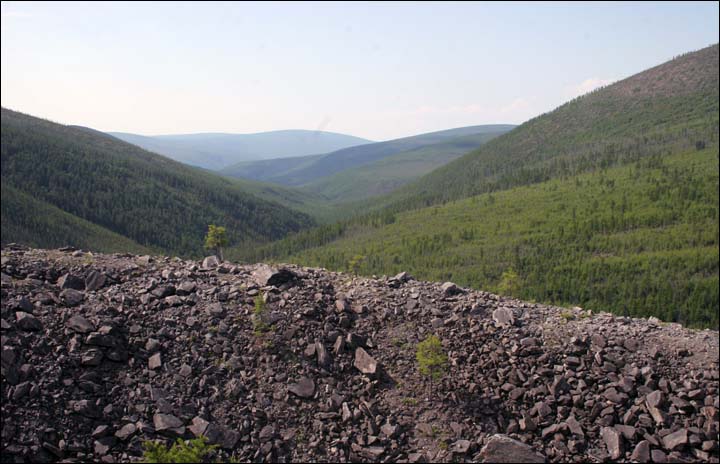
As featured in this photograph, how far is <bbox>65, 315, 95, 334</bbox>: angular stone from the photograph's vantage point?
425 inches

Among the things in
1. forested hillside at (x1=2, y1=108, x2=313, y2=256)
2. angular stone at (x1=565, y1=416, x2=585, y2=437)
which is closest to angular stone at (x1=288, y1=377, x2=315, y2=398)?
angular stone at (x1=565, y1=416, x2=585, y2=437)

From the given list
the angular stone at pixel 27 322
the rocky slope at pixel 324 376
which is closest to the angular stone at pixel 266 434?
the rocky slope at pixel 324 376

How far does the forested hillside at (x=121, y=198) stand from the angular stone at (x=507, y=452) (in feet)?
362

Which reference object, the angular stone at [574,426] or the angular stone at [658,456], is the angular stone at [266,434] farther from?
the angular stone at [658,456]

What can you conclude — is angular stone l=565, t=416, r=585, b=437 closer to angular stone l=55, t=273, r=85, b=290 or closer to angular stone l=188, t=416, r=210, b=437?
angular stone l=188, t=416, r=210, b=437

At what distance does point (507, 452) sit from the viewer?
31.9 feet

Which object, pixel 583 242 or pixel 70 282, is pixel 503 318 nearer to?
pixel 70 282

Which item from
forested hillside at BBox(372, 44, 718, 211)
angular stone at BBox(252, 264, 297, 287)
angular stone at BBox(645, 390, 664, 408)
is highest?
forested hillside at BBox(372, 44, 718, 211)

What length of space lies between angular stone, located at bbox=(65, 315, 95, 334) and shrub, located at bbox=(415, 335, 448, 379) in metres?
7.75

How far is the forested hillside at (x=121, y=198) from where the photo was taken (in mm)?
129250

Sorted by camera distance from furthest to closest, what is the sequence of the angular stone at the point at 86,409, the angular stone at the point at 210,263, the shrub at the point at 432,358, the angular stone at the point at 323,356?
the angular stone at the point at 210,263 < the angular stone at the point at 323,356 < the shrub at the point at 432,358 < the angular stone at the point at 86,409

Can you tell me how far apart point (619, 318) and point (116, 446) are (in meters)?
13.1

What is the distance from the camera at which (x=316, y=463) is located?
946 cm

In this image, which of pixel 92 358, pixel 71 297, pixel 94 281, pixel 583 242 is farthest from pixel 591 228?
pixel 92 358
